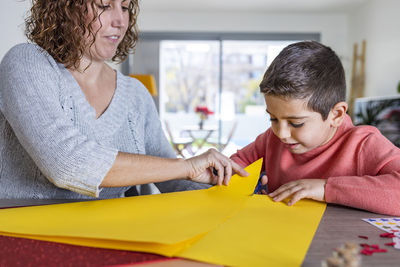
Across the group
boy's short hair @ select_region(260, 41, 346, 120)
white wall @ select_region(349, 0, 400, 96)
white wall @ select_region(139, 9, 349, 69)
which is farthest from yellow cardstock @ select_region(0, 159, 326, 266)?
white wall @ select_region(139, 9, 349, 69)

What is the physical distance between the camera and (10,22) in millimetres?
3119

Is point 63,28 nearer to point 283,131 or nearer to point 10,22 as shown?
point 283,131

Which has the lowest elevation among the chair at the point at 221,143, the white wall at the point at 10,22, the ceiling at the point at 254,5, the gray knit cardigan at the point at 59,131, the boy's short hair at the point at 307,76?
the chair at the point at 221,143

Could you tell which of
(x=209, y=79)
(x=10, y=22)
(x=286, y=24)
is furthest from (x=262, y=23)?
(x=10, y=22)

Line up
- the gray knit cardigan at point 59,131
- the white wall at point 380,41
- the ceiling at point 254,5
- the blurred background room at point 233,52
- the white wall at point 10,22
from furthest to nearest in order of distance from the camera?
the ceiling at point 254,5 → the blurred background room at point 233,52 → the white wall at point 380,41 → the white wall at point 10,22 → the gray knit cardigan at point 59,131

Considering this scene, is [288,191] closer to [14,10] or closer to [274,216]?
[274,216]

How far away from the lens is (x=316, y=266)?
529 millimetres

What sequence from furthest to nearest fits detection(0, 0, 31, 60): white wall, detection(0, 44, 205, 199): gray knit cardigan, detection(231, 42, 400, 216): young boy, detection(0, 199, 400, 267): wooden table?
detection(0, 0, 31, 60): white wall
detection(231, 42, 400, 216): young boy
detection(0, 44, 205, 199): gray knit cardigan
detection(0, 199, 400, 267): wooden table

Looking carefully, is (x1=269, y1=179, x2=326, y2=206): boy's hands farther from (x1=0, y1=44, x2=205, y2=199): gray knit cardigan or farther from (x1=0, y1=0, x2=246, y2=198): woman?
(x1=0, y1=44, x2=205, y2=199): gray knit cardigan

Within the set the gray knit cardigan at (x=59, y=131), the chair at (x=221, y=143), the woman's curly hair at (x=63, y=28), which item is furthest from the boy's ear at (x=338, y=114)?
the chair at (x=221, y=143)

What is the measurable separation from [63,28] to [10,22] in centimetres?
239

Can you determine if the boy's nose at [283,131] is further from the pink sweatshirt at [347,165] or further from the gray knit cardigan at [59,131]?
the gray knit cardigan at [59,131]

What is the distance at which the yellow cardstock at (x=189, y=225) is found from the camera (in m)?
0.58

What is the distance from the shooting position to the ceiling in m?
6.84
